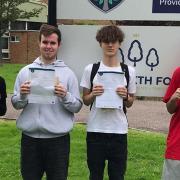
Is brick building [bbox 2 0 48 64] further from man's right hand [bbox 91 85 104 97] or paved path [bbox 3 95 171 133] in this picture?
man's right hand [bbox 91 85 104 97]

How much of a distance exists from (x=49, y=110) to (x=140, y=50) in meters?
1.23

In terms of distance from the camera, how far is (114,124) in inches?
175

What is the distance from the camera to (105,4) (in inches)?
197

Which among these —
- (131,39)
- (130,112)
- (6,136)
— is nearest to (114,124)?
(131,39)

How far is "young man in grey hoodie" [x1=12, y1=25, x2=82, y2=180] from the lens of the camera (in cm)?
432

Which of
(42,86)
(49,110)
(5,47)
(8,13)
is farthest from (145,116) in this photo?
(5,47)

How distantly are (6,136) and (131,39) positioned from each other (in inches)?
186

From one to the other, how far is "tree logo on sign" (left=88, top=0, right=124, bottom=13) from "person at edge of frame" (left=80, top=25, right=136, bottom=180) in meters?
0.57

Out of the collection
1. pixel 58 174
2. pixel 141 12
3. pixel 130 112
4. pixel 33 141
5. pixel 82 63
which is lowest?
pixel 130 112

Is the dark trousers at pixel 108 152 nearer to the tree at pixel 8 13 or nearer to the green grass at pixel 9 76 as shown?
the green grass at pixel 9 76

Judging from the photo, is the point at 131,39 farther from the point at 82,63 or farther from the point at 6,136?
the point at 6,136

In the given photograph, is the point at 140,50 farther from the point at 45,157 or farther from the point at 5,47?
the point at 5,47

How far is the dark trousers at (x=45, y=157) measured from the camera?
4391 millimetres

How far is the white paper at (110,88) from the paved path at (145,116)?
21.3ft
